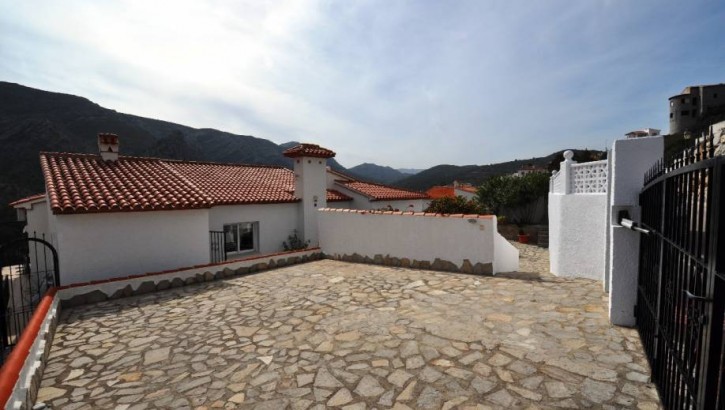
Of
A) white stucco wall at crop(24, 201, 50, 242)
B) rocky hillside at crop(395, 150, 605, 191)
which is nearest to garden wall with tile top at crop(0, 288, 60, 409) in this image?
white stucco wall at crop(24, 201, 50, 242)

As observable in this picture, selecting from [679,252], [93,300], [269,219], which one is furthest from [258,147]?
[679,252]

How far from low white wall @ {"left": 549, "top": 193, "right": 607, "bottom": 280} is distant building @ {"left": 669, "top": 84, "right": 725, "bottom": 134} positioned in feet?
253

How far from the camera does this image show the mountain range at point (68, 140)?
44.4m

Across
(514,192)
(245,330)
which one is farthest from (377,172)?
(245,330)

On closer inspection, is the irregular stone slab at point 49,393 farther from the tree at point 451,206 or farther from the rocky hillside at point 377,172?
the rocky hillside at point 377,172

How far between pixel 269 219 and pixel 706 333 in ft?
50.2

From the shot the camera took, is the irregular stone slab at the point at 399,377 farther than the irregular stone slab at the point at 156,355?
No

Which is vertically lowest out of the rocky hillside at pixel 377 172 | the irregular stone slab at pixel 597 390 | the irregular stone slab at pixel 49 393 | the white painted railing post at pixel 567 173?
the irregular stone slab at pixel 49 393

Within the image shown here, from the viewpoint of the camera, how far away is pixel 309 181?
16734 millimetres

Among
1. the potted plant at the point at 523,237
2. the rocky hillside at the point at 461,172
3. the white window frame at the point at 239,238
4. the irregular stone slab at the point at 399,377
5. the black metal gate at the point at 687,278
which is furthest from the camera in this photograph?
the rocky hillside at the point at 461,172

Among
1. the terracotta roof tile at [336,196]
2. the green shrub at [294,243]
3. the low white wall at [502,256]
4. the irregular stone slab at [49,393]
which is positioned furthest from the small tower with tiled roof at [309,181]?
the irregular stone slab at [49,393]

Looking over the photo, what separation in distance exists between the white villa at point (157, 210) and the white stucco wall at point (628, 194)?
10.5 m

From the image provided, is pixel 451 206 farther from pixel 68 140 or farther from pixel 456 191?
pixel 68 140

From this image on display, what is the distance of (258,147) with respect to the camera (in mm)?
106062
